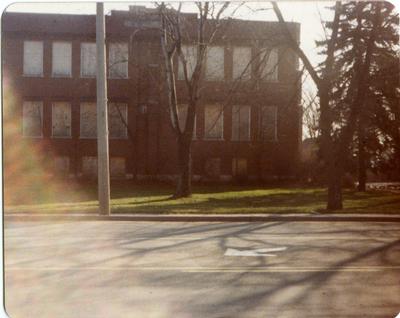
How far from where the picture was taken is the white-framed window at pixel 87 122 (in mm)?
6861

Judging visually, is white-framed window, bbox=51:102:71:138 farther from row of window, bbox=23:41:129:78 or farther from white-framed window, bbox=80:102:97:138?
white-framed window, bbox=80:102:97:138

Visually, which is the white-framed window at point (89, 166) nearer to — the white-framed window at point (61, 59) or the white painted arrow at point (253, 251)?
the white-framed window at point (61, 59)

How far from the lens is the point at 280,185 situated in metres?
6.36

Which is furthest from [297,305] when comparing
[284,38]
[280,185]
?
[284,38]

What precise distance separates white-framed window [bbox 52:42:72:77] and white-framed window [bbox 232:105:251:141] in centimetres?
233

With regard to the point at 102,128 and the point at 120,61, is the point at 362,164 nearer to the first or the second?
the point at 102,128

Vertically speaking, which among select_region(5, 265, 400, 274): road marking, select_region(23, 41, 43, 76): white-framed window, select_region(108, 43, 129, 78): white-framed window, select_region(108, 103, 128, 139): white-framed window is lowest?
select_region(5, 265, 400, 274): road marking

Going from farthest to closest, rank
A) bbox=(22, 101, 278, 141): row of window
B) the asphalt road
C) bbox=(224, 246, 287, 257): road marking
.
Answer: bbox=(224, 246, 287, 257): road marking < bbox=(22, 101, 278, 141): row of window < the asphalt road

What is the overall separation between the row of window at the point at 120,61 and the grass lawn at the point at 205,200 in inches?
60.2

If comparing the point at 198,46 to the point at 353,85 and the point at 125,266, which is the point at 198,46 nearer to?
the point at 353,85

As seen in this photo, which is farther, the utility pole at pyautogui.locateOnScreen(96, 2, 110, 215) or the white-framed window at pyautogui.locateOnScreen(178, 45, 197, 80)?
the white-framed window at pyautogui.locateOnScreen(178, 45, 197, 80)

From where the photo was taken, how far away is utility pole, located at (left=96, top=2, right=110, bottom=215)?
8.62m

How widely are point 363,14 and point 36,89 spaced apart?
12.2ft

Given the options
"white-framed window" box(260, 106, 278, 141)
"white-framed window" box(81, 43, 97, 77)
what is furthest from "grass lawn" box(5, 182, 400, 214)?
Result: "white-framed window" box(81, 43, 97, 77)
